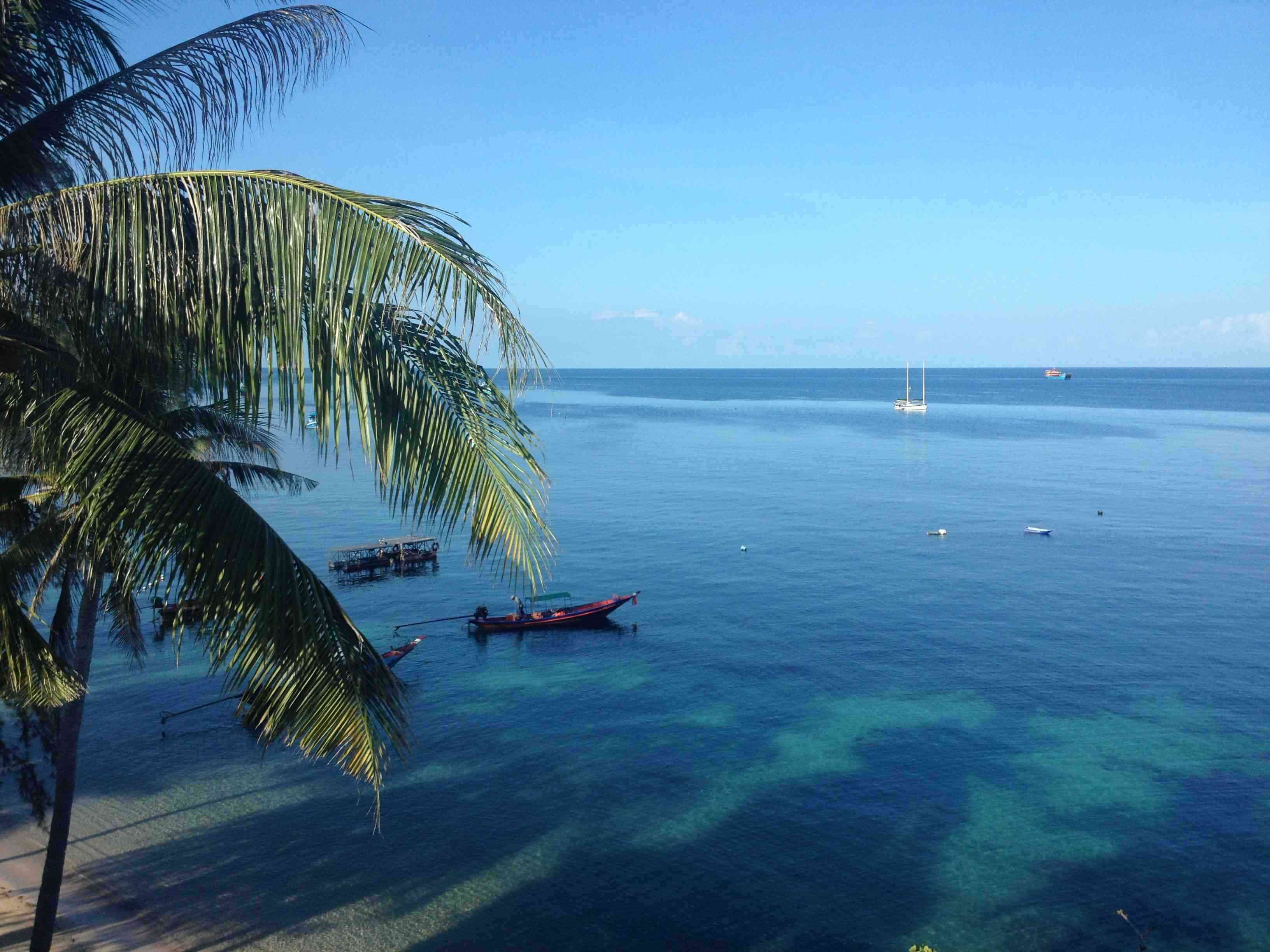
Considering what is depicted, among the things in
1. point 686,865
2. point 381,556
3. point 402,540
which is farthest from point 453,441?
point 402,540

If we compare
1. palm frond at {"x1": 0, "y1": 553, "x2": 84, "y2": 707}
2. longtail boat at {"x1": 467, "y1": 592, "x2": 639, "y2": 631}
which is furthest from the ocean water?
palm frond at {"x1": 0, "y1": 553, "x2": 84, "y2": 707}

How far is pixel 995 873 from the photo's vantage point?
21.6 metres

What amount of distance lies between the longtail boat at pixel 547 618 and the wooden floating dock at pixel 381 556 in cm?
1007

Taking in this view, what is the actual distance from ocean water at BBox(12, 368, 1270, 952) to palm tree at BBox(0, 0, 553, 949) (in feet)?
2.83

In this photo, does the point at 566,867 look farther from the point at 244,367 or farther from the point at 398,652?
the point at 244,367

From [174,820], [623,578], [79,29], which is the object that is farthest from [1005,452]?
[79,29]

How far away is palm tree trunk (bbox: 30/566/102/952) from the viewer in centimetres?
1202

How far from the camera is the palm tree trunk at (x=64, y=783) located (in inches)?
473

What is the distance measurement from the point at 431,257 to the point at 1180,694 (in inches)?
1419

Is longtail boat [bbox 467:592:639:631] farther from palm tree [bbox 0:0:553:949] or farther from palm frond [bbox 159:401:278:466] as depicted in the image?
palm tree [bbox 0:0:553:949]

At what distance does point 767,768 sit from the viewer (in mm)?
27203

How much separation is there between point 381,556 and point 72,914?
33.4 m

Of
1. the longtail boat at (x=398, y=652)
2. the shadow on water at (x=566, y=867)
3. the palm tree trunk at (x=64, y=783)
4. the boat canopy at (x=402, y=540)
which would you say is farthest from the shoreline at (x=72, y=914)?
the boat canopy at (x=402, y=540)

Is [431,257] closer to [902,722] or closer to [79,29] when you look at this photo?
[79,29]
